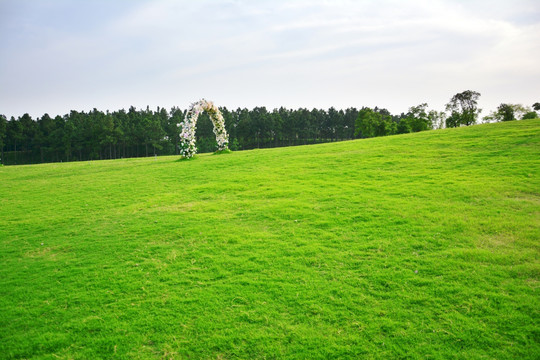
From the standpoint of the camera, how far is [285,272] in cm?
699

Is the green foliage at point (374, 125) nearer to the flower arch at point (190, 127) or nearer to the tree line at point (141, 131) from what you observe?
the tree line at point (141, 131)

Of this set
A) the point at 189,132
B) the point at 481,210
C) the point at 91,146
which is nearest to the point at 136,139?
the point at 91,146

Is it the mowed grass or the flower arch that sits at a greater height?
the flower arch

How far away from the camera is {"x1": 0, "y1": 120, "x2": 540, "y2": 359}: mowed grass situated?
4.98 m

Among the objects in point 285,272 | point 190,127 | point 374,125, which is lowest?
point 285,272

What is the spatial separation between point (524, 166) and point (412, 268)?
12.8 meters

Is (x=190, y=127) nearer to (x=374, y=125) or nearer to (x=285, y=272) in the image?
(x=285, y=272)

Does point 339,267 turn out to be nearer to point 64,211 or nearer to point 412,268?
point 412,268

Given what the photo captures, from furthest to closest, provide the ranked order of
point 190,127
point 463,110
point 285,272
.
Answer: point 463,110
point 190,127
point 285,272

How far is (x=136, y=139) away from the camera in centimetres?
8375

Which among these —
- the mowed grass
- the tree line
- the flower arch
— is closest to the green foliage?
the tree line

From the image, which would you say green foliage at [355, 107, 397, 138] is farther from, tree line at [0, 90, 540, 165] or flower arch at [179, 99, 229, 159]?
flower arch at [179, 99, 229, 159]

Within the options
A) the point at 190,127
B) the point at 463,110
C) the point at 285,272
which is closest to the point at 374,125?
the point at 463,110

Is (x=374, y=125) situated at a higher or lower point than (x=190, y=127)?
higher
